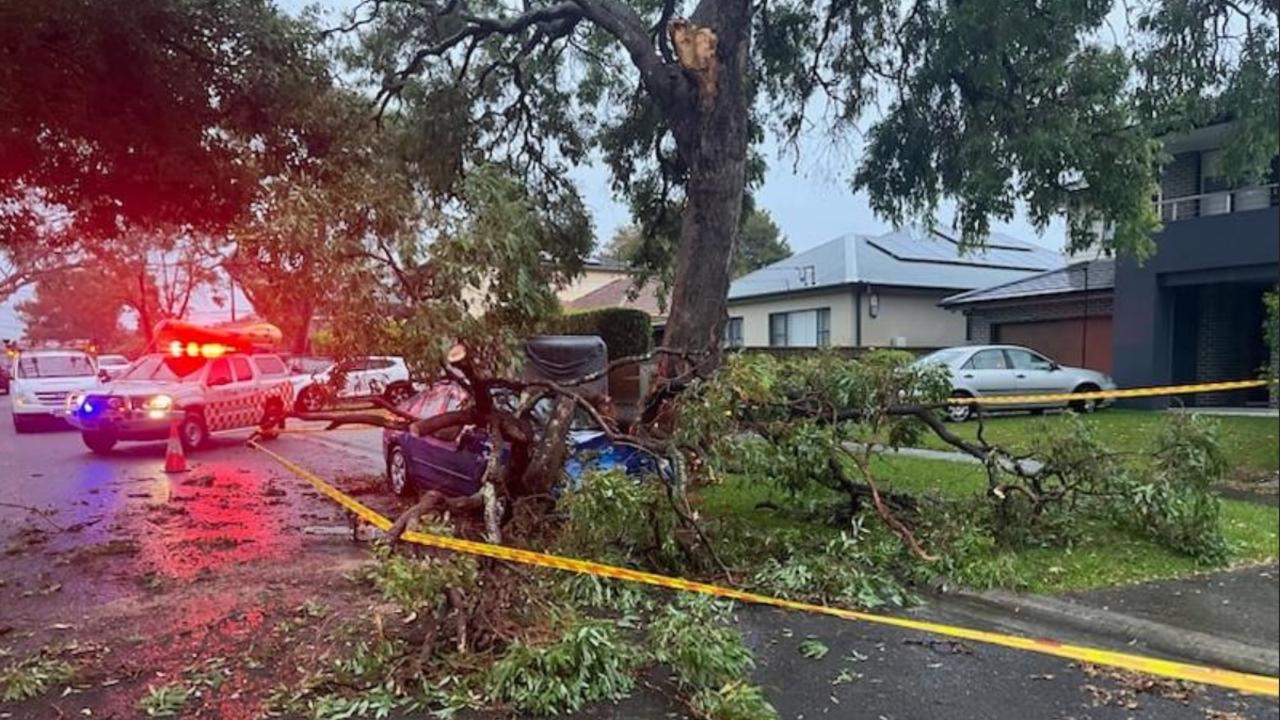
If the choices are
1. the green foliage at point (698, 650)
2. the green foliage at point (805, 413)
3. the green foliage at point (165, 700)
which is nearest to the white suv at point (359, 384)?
the green foliage at point (805, 413)

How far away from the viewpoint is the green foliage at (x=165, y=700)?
4.31m

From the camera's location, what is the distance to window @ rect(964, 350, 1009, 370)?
1642cm

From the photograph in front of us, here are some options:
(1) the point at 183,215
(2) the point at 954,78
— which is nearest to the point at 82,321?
(1) the point at 183,215

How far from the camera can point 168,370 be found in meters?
16.2

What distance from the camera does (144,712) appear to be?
170 inches

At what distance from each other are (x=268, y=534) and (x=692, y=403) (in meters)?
5.08

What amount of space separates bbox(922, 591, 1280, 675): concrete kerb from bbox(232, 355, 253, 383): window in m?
14.7

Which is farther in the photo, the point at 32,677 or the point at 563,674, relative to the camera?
the point at 32,677

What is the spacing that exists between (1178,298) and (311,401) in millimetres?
9952

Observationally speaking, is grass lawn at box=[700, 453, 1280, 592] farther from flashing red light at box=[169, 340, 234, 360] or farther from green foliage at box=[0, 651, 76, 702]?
flashing red light at box=[169, 340, 234, 360]

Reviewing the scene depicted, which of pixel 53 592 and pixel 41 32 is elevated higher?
pixel 41 32

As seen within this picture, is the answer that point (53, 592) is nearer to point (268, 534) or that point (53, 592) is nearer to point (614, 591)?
point (268, 534)

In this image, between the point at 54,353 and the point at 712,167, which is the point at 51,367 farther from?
the point at 712,167

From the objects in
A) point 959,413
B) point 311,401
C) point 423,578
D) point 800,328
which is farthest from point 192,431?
point 800,328
